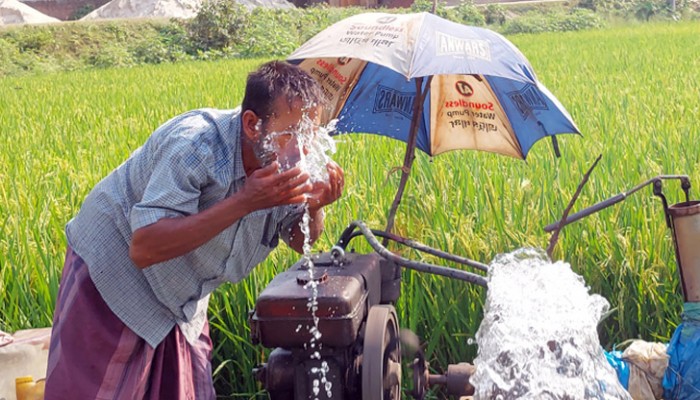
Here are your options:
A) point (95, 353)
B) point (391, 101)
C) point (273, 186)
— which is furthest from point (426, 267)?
point (95, 353)

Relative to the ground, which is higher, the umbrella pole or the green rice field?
the umbrella pole

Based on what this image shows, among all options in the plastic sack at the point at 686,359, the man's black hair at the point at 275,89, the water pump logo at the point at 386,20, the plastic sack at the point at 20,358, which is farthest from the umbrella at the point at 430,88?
the plastic sack at the point at 20,358

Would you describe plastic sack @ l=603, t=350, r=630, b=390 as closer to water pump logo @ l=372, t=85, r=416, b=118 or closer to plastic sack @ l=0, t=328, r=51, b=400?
water pump logo @ l=372, t=85, r=416, b=118

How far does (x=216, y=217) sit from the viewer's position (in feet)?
5.67

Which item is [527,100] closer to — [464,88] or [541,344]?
[464,88]

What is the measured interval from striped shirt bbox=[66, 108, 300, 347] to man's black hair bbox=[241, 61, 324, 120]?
11cm

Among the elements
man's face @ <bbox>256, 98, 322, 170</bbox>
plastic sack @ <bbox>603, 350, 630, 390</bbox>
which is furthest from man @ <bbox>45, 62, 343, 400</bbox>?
plastic sack @ <bbox>603, 350, 630, 390</bbox>

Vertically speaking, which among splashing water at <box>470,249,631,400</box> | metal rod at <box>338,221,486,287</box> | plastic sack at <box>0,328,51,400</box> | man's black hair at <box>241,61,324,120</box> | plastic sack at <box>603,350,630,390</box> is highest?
man's black hair at <box>241,61,324,120</box>

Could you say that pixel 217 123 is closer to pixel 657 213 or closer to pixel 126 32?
pixel 657 213

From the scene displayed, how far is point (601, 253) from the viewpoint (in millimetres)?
2959

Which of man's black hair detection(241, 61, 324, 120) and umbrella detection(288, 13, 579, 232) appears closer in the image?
man's black hair detection(241, 61, 324, 120)

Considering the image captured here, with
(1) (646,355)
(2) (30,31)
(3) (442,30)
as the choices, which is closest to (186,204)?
(3) (442,30)

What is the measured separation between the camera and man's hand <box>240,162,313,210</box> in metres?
1.67

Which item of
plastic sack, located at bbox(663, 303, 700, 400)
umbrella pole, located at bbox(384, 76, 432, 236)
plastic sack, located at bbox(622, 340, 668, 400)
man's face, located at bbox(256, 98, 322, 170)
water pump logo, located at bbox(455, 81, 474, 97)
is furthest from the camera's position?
water pump logo, located at bbox(455, 81, 474, 97)
